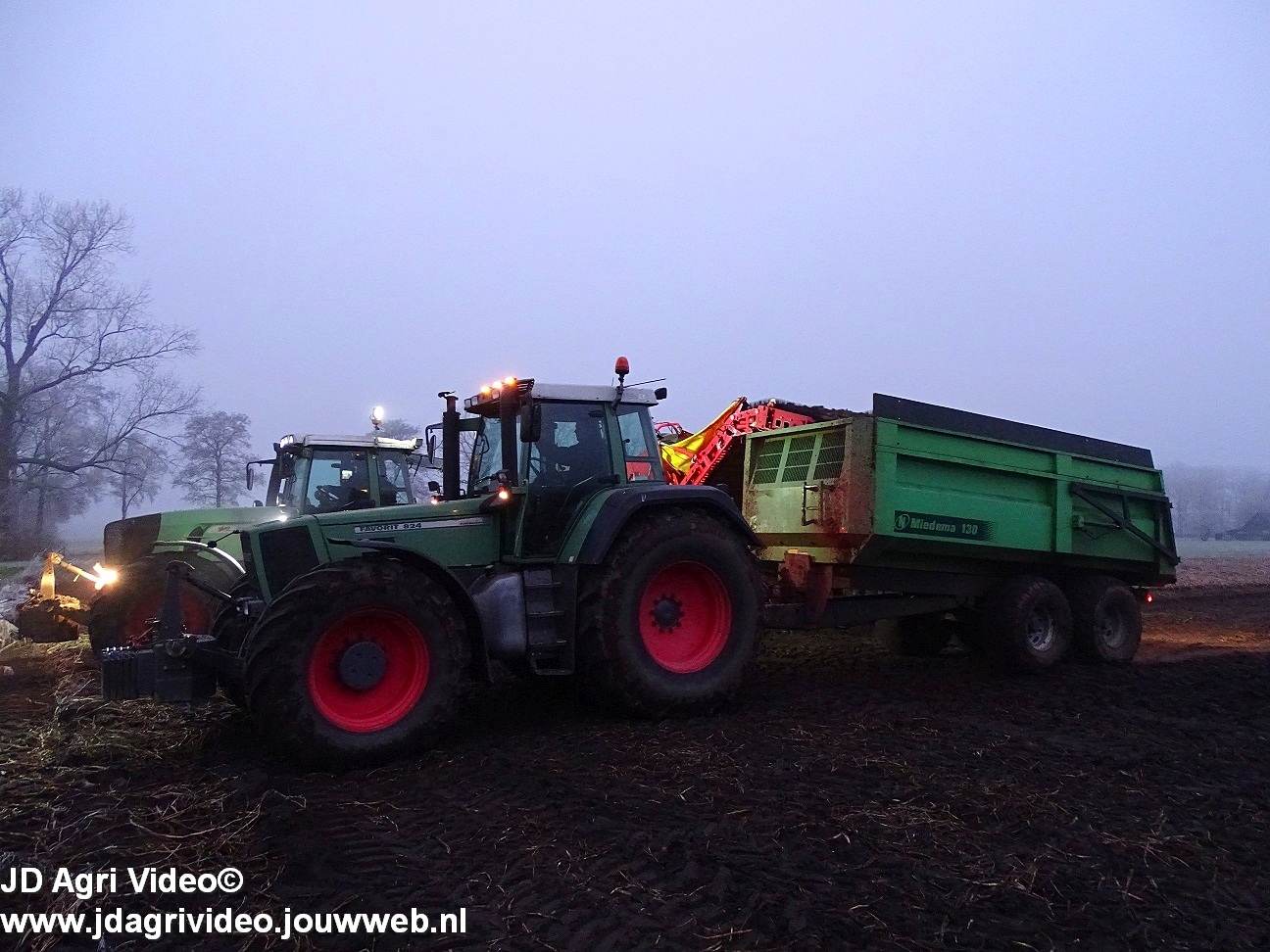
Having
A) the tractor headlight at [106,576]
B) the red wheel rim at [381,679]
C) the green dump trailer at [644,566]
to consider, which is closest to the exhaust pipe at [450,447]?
the green dump trailer at [644,566]

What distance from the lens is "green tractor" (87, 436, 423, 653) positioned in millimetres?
7961

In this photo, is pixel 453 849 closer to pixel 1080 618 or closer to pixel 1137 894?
pixel 1137 894

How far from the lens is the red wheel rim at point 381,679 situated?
5.12m

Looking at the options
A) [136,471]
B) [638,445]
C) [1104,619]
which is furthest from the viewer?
[136,471]

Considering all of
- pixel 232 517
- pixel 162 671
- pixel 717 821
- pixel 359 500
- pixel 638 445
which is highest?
pixel 638 445

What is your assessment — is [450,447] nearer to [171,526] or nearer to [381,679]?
[381,679]

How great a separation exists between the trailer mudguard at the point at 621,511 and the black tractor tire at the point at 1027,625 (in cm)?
296

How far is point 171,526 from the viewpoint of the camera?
30.2 feet

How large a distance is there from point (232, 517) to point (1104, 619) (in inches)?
344

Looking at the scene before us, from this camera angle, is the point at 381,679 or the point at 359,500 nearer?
the point at 381,679

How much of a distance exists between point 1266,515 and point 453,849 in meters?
57.3

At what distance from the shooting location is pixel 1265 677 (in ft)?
26.0

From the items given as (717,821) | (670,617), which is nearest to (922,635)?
(670,617)

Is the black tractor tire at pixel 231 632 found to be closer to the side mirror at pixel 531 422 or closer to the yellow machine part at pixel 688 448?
the side mirror at pixel 531 422
